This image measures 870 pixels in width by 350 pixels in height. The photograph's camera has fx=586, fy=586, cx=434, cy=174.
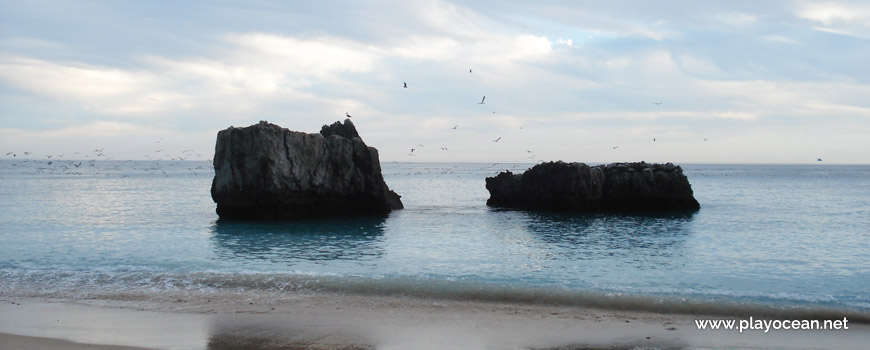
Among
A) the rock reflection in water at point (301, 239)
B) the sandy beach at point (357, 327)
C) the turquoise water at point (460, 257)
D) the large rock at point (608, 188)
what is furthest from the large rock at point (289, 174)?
the sandy beach at point (357, 327)

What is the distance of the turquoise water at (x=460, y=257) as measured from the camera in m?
18.8

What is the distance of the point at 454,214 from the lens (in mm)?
48000

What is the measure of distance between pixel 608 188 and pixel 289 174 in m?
27.5

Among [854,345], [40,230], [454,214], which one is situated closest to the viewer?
[854,345]

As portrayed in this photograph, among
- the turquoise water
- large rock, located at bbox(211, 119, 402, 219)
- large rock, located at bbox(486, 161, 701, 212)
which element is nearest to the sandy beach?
the turquoise water

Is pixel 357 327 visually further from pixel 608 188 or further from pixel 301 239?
pixel 608 188

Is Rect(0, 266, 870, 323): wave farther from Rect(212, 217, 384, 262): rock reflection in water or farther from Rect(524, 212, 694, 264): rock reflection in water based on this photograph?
Rect(524, 212, 694, 264): rock reflection in water

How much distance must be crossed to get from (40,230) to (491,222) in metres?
27.9

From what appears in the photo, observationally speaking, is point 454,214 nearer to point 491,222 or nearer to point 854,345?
point 491,222

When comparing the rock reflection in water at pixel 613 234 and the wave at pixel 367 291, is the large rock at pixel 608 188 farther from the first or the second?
the wave at pixel 367 291

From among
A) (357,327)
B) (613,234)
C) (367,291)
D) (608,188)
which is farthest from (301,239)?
(608,188)

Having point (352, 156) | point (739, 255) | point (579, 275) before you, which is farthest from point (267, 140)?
point (739, 255)

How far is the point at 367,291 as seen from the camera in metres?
18.5

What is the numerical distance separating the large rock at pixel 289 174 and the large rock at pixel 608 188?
602 inches
